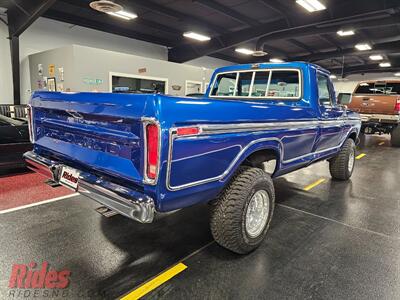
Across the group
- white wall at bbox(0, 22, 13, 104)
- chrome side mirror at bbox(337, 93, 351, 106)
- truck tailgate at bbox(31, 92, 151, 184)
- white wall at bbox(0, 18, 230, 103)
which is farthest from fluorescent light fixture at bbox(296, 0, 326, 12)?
white wall at bbox(0, 22, 13, 104)

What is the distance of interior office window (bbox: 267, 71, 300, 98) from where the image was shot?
11.2 feet

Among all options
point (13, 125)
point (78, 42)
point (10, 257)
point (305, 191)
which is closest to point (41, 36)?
point (78, 42)

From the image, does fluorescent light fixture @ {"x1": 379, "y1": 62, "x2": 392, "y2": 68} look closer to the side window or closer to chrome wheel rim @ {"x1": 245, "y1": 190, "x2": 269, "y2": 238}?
the side window

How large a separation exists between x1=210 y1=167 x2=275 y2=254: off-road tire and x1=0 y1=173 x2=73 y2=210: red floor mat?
9.05 feet

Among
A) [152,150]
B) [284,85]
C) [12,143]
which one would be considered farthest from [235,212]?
[12,143]

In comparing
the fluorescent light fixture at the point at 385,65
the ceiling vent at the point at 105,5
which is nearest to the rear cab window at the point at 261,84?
the ceiling vent at the point at 105,5

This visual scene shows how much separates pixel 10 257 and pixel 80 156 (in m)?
1.17

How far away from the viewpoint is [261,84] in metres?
3.70

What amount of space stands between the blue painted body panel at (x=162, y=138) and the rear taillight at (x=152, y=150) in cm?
4

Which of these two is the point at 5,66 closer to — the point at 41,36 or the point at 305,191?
the point at 41,36

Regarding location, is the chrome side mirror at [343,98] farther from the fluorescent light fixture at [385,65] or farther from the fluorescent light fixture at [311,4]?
the fluorescent light fixture at [385,65]

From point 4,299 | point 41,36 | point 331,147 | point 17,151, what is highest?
point 41,36

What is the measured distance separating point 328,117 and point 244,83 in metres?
1.28

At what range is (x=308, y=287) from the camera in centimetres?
208
